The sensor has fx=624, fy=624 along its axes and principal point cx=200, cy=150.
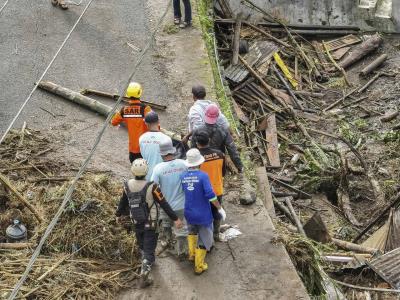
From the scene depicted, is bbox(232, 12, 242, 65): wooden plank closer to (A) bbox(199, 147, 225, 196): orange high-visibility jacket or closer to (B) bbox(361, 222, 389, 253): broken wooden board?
(B) bbox(361, 222, 389, 253): broken wooden board

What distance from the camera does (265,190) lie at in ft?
33.1

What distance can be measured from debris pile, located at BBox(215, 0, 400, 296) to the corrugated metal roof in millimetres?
108

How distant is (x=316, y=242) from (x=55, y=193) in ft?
13.3

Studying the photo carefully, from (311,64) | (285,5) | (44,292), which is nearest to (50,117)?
(44,292)

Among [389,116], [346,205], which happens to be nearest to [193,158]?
[346,205]

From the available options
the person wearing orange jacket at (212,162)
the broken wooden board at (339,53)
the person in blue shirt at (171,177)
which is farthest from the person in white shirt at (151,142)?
the broken wooden board at (339,53)

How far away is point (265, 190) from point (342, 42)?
9.14m

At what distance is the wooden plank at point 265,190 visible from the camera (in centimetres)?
973

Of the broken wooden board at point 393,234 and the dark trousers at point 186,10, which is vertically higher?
the dark trousers at point 186,10

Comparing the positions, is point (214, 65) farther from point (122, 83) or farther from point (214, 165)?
point (214, 165)

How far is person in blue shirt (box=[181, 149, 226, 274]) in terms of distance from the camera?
733 cm

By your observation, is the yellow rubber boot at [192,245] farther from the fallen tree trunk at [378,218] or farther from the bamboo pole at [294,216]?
Answer: the fallen tree trunk at [378,218]

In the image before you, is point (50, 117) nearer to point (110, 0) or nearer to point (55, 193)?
point (55, 193)

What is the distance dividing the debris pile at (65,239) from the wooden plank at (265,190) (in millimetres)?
2338
